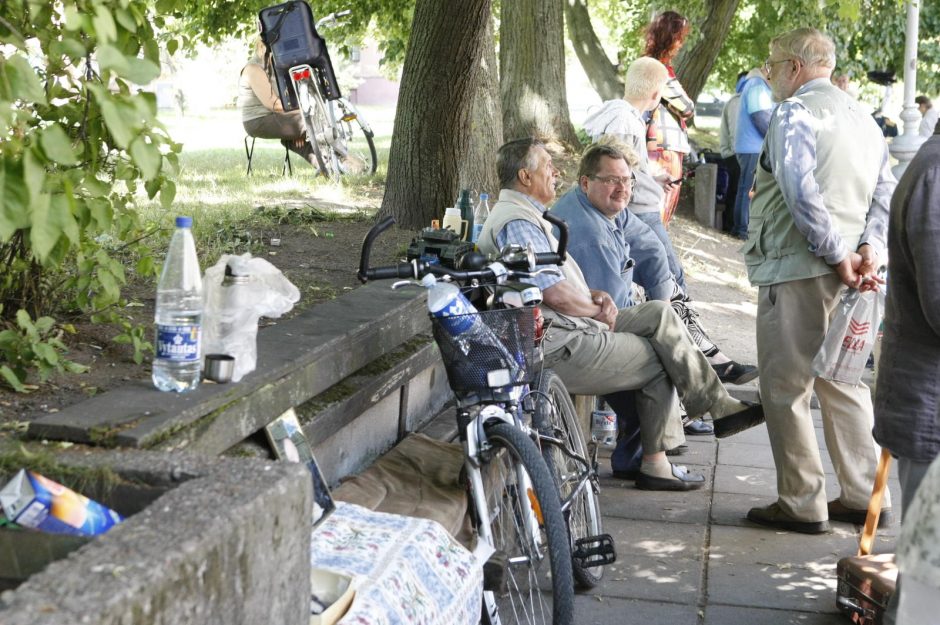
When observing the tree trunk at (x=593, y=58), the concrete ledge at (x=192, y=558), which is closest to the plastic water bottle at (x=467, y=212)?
the concrete ledge at (x=192, y=558)

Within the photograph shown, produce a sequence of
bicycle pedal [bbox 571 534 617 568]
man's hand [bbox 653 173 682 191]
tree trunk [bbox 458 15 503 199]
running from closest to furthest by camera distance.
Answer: bicycle pedal [bbox 571 534 617 568] < tree trunk [bbox 458 15 503 199] < man's hand [bbox 653 173 682 191]

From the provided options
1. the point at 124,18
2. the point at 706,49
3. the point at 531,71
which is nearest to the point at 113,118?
the point at 124,18

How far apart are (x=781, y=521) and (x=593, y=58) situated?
13551mm

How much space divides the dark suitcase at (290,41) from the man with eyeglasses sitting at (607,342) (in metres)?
6.50

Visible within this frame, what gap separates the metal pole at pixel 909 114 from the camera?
408 inches

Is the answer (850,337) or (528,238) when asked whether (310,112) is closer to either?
(528,238)

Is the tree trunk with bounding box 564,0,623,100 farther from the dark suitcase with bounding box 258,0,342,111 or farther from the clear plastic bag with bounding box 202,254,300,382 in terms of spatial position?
the clear plastic bag with bounding box 202,254,300,382

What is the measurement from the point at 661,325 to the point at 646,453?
655 millimetres

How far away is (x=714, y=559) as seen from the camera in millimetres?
4875

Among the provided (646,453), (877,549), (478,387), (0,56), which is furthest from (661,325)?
(0,56)

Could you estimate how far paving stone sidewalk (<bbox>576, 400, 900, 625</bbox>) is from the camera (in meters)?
4.36

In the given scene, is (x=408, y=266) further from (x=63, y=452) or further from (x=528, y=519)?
(x=63, y=452)

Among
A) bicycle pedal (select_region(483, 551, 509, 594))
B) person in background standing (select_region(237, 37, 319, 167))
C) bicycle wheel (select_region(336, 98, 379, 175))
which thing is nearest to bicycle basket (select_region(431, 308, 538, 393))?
bicycle pedal (select_region(483, 551, 509, 594))

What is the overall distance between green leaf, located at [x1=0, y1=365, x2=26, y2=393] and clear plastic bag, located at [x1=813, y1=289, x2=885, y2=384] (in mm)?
3247
